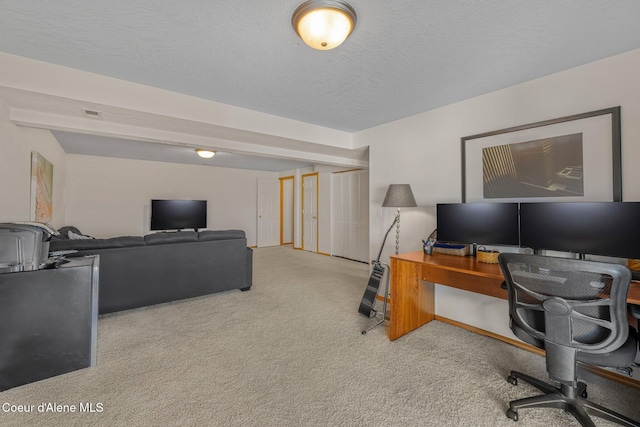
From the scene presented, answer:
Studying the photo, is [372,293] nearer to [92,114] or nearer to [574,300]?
[574,300]

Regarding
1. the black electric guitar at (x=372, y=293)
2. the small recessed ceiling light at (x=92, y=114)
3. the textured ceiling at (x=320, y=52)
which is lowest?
the black electric guitar at (x=372, y=293)

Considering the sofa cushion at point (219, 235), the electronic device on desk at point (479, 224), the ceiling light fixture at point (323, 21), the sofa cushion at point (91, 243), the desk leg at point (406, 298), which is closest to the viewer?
the ceiling light fixture at point (323, 21)

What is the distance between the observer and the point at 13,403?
1621 millimetres

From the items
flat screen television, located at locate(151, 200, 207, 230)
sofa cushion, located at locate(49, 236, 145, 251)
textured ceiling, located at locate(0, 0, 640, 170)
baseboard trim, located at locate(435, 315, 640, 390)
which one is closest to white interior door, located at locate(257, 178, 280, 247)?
flat screen television, located at locate(151, 200, 207, 230)

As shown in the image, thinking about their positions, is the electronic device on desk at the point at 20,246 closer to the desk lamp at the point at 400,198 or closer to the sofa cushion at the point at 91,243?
the sofa cushion at the point at 91,243

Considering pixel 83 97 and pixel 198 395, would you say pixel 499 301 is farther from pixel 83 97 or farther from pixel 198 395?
pixel 83 97

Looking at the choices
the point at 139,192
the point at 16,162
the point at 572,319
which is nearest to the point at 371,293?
the point at 572,319

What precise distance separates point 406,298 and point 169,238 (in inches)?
110

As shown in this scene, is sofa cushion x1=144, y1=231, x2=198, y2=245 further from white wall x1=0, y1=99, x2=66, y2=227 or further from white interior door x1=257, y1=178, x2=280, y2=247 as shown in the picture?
white interior door x1=257, y1=178, x2=280, y2=247

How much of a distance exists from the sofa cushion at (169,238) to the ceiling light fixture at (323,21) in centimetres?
273

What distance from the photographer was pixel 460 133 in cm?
274

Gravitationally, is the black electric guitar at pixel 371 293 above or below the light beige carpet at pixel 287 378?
above

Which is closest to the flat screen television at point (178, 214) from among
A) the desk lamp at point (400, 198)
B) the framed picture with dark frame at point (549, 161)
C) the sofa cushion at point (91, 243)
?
the sofa cushion at point (91, 243)

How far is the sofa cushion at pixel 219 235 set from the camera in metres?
3.44
